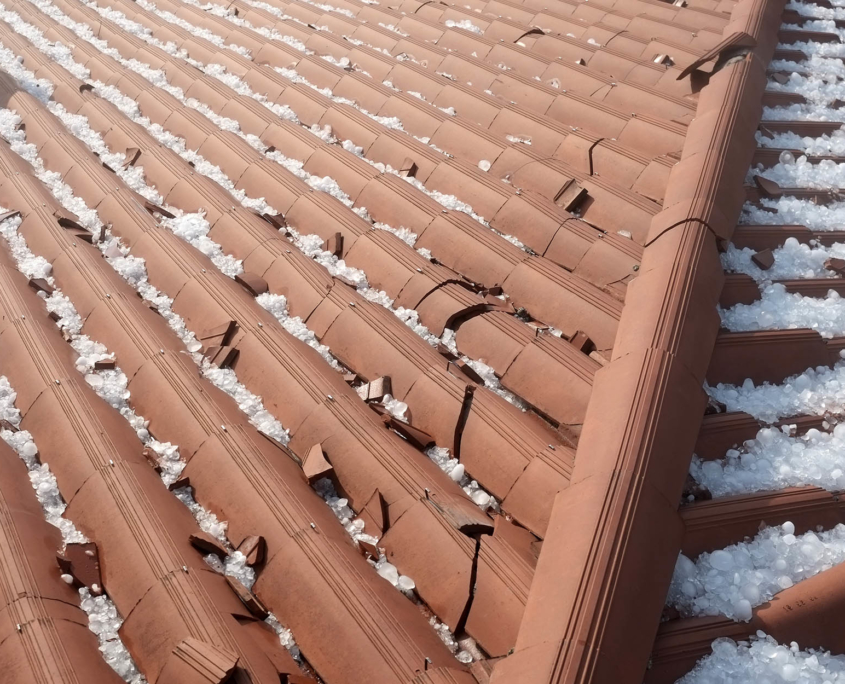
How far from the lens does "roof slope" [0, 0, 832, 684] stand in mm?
2238

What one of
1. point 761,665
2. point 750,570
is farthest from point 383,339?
point 761,665

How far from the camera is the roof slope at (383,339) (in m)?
2.24

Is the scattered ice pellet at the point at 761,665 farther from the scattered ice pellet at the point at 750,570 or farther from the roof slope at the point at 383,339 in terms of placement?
the roof slope at the point at 383,339

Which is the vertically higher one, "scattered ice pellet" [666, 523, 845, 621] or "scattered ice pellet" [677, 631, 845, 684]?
"scattered ice pellet" [666, 523, 845, 621]

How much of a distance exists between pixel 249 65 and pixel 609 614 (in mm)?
5205

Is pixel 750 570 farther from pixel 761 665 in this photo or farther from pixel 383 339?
pixel 383 339

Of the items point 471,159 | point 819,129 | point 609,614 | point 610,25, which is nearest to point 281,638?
point 609,614

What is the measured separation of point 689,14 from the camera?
6086 millimetres

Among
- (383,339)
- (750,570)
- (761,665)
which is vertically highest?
(383,339)

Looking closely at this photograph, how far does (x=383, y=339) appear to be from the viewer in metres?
3.21

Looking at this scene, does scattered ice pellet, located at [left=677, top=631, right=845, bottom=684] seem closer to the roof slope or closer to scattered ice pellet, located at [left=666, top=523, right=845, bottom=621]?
scattered ice pellet, located at [left=666, top=523, right=845, bottom=621]

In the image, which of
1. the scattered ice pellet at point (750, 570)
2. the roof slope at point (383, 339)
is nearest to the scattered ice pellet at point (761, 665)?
the scattered ice pellet at point (750, 570)

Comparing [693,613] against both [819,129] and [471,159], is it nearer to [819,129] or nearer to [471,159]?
[471,159]

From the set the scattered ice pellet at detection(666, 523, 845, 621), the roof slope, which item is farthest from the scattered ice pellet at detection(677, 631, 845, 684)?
the roof slope
